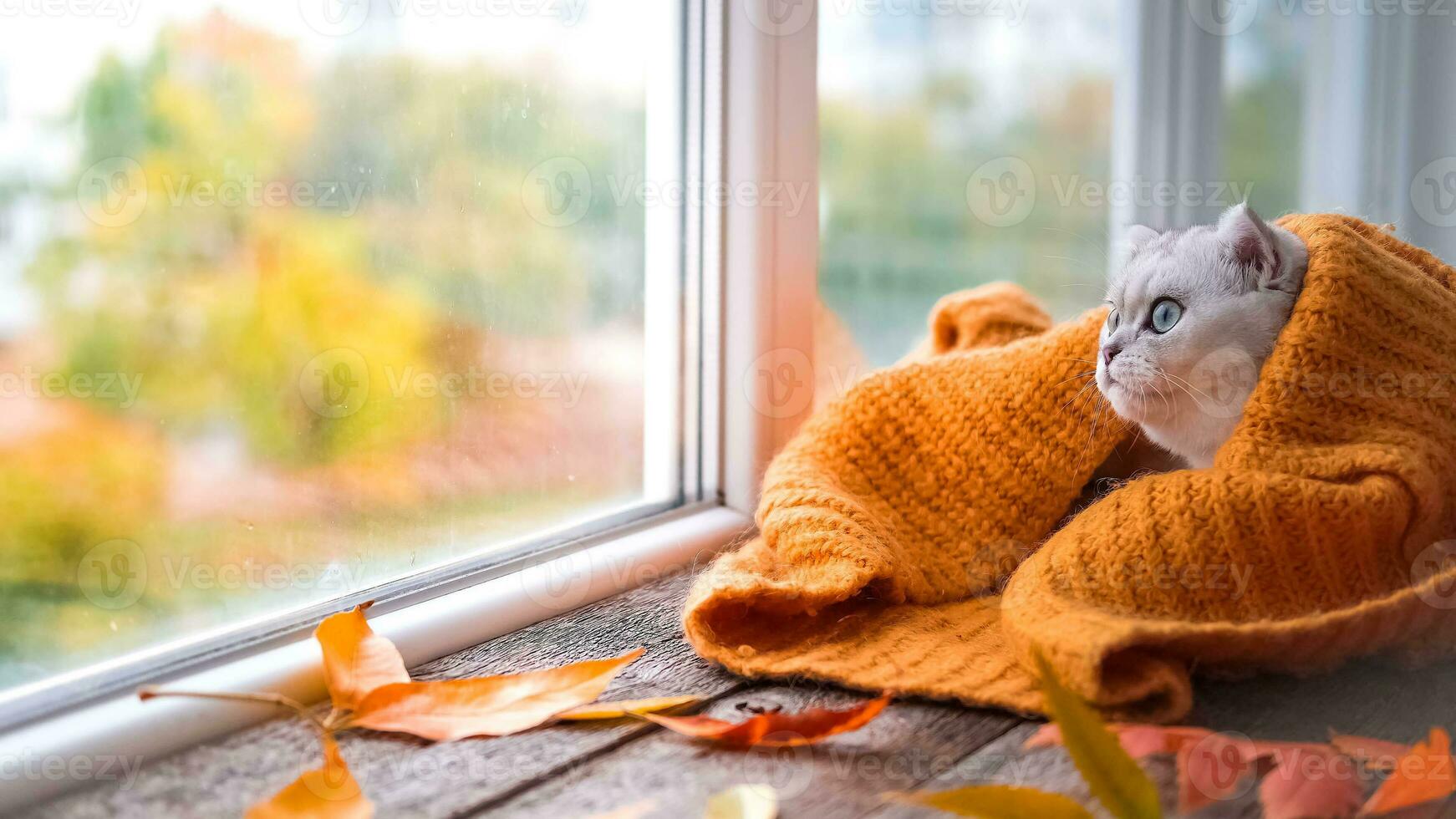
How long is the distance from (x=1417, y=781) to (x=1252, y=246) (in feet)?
1.27

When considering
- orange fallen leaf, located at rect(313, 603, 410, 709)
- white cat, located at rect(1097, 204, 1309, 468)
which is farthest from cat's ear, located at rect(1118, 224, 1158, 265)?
orange fallen leaf, located at rect(313, 603, 410, 709)

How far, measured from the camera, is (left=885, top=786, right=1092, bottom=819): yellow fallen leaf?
1.83 ft

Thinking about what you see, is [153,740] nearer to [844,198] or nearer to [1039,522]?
[1039,522]

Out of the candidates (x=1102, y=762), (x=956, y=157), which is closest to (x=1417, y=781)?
(x=1102, y=762)

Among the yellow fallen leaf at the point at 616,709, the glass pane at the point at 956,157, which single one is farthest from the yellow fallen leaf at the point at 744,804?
the glass pane at the point at 956,157

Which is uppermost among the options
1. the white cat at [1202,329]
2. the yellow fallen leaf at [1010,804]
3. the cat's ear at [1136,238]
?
the cat's ear at [1136,238]

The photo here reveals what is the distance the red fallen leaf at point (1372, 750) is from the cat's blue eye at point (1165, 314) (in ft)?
1.03

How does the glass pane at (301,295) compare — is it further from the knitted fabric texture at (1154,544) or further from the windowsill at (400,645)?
the knitted fabric texture at (1154,544)

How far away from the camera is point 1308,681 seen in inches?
29.5

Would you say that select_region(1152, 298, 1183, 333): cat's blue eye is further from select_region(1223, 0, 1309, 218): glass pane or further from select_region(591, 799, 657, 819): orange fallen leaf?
select_region(1223, 0, 1309, 218): glass pane

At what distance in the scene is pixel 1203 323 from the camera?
0.82m

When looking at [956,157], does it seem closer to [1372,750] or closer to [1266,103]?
[1266,103]

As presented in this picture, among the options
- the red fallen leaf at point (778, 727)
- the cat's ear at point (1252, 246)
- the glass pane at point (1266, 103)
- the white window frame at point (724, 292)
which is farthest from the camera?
the glass pane at point (1266, 103)

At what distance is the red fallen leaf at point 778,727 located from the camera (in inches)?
27.1
